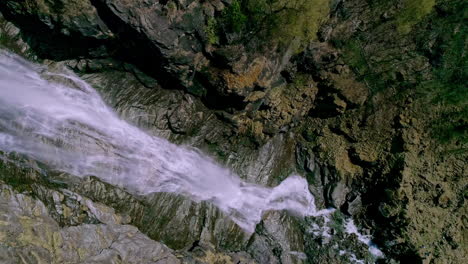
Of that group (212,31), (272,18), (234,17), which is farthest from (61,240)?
(272,18)

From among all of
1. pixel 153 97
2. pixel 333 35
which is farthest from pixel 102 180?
pixel 333 35

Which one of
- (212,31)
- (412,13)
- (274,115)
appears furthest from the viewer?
(274,115)

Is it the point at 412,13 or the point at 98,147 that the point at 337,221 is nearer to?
the point at 412,13

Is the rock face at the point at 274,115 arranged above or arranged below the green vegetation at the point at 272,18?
below

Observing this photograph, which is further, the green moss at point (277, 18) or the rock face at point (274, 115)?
the green moss at point (277, 18)

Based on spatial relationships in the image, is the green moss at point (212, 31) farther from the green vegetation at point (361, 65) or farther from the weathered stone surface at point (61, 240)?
the weathered stone surface at point (61, 240)

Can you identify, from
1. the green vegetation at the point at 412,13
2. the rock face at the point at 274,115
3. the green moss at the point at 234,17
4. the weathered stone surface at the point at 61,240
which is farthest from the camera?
the green vegetation at the point at 412,13

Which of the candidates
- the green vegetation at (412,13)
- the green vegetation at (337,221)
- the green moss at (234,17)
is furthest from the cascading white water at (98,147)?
the green vegetation at (412,13)
